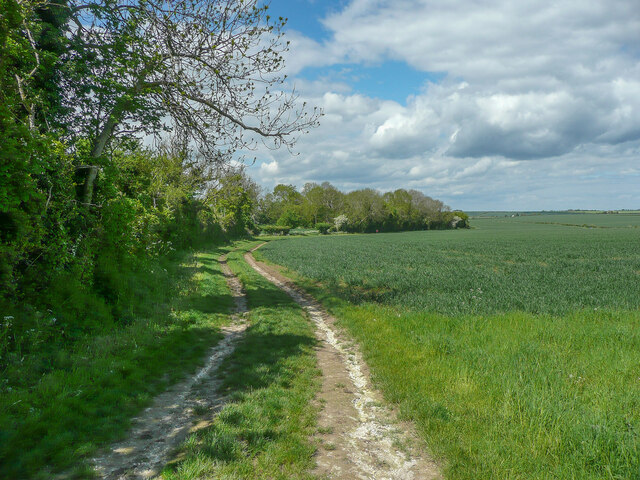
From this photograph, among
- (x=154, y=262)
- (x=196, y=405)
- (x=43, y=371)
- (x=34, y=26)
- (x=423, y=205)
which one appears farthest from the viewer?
(x=423, y=205)

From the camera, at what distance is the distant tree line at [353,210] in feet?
367

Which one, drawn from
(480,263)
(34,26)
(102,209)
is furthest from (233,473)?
(480,263)

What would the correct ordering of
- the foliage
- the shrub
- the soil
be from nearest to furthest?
the soil < the foliage < the shrub

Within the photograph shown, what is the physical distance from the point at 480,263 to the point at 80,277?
2877 cm

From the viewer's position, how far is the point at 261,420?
5.36 metres

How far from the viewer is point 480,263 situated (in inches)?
→ 1157

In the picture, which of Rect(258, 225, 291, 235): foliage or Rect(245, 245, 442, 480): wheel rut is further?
Rect(258, 225, 291, 235): foliage

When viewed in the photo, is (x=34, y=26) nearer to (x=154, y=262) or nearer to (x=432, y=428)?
(x=154, y=262)

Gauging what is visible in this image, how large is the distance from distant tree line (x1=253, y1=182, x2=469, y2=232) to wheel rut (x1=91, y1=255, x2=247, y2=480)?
93.7 meters

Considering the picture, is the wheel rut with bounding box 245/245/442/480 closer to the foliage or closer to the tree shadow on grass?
the tree shadow on grass

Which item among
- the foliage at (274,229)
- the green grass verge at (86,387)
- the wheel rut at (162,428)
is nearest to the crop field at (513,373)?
the wheel rut at (162,428)

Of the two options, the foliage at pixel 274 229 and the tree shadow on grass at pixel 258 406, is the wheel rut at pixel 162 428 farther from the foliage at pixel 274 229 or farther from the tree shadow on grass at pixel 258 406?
the foliage at pixel 274 229

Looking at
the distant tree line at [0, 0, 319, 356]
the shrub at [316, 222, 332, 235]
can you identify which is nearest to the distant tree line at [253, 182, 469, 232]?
the shrub at [316, 222, 332, 235]

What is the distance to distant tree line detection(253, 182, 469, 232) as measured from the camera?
367 feet
